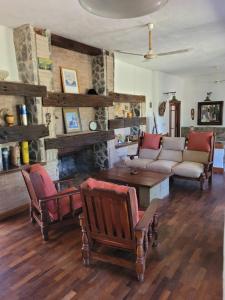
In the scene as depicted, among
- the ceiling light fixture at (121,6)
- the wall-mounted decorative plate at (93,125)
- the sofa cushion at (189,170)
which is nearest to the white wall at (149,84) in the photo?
the wall-mounted decorative plate at (93,125)

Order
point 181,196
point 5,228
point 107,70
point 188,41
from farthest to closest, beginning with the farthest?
point 107,70, point 188,41, point 181,196, point 5,228

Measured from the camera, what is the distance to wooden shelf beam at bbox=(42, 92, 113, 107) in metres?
4.08

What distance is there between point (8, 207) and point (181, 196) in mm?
2855

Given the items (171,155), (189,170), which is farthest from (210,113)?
(189,170)

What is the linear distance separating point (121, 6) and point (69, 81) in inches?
144

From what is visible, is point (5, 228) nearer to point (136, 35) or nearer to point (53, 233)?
point (53, 233)

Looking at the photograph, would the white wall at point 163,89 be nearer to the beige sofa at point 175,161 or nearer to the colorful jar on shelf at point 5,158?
the beige sofa at point 175,161

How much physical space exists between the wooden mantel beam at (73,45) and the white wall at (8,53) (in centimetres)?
71

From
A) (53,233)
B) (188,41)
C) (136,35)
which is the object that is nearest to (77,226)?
(53,233)

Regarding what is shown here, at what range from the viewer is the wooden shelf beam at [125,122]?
5.68 m

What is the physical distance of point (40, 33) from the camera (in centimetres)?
381

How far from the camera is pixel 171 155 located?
523 cm

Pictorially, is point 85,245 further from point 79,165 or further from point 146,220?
point 79,165

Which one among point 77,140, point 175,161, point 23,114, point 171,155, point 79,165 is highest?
point 23,114
